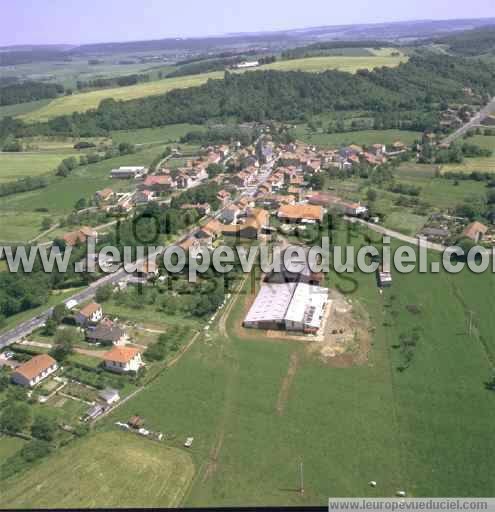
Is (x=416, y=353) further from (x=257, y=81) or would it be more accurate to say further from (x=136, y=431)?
(x=257, y=81)

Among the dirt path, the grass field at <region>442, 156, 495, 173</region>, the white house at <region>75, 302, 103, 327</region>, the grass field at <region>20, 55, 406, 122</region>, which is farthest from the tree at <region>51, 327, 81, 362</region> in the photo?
the grass field at <region>20, 55, 406, 122</region>

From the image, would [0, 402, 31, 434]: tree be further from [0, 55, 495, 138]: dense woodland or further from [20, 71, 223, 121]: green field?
[20, 71, 223, 121]: green field

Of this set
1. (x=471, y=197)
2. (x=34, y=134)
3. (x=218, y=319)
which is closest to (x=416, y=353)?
(x=218, y=319)

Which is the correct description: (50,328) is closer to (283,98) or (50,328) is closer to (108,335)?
(108,335)

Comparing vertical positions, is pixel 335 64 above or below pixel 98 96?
above

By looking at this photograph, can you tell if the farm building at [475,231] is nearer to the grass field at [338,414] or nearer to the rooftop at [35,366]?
the grass field at [338,414]

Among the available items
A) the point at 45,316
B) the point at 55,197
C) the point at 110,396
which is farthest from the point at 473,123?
the point at 110,396
